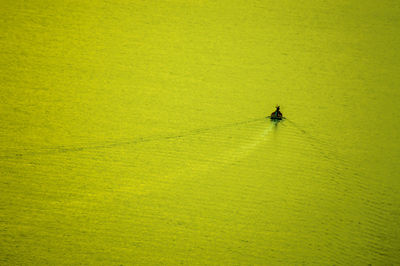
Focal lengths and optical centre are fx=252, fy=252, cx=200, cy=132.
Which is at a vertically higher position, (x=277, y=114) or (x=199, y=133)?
(x=277, y=114)

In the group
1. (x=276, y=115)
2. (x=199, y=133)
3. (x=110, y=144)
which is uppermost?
(x=276, y=115)

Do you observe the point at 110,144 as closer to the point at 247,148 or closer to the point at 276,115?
the point at 247,148

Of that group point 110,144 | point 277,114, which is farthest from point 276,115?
point 110,144

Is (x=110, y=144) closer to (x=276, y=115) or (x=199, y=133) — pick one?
(x=199, y=133)

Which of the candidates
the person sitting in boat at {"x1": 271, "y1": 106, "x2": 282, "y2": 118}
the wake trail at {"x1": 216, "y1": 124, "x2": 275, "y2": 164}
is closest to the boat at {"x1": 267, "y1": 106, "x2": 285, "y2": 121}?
the person sitting in boat at {"x1": 271, "y1": 106, "x2": 282, "y2": 118}

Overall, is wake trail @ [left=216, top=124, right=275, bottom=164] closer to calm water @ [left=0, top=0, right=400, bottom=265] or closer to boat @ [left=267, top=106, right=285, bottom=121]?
calm water @ [left=0, top=0, right=400, bottom=265]

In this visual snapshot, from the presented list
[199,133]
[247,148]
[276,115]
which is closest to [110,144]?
[199,133]

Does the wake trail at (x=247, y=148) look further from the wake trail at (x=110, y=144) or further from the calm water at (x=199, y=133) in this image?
the wake trail at (x=110, y=144)

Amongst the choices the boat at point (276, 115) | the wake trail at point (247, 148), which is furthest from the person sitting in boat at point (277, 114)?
the wake trail at point (247, 148)

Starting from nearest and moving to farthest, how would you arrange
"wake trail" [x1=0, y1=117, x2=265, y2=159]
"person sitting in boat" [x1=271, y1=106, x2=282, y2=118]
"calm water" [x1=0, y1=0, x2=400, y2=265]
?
1. "calm water" [x1=0, y1=0, x2=400, y2=265]
2. "wake trail" [x1=0, y1=117, x2=265, y2=159]
3. "person sitting in boat" [x1=271, y1=106, x2=282, y2=118]
